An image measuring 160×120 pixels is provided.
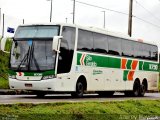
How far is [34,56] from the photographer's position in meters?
23.5

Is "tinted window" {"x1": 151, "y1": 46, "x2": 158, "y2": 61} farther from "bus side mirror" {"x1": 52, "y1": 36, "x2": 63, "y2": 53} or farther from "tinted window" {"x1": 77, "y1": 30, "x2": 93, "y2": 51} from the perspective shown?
"bus side mirror" {"x1": 52, "y1": 36, "x2": 63, "y2": 53}

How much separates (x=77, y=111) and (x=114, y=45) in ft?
43.6

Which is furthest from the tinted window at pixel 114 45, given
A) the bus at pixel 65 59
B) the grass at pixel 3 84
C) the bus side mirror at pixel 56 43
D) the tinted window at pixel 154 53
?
the grass at pixel 3 84

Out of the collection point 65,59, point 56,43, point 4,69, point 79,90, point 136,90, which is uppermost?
point 56,43

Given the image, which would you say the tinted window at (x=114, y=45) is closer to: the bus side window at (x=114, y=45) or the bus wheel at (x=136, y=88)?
the bus side window at (x=114, y=45)

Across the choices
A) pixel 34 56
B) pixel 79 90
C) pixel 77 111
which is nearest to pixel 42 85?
pixel 34 56

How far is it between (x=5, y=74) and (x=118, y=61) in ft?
46.4

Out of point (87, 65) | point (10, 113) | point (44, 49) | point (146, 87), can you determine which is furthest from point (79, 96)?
point (10, 113)

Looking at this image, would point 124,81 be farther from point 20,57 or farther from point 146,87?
point 20,57

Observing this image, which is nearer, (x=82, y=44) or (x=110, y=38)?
(x=82, y=44)

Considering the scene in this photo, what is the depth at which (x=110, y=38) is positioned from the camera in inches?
1136

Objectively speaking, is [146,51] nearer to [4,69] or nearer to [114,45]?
[114,45]

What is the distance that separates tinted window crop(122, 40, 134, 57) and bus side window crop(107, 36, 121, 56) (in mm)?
587

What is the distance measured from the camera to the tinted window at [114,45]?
28.5 m
